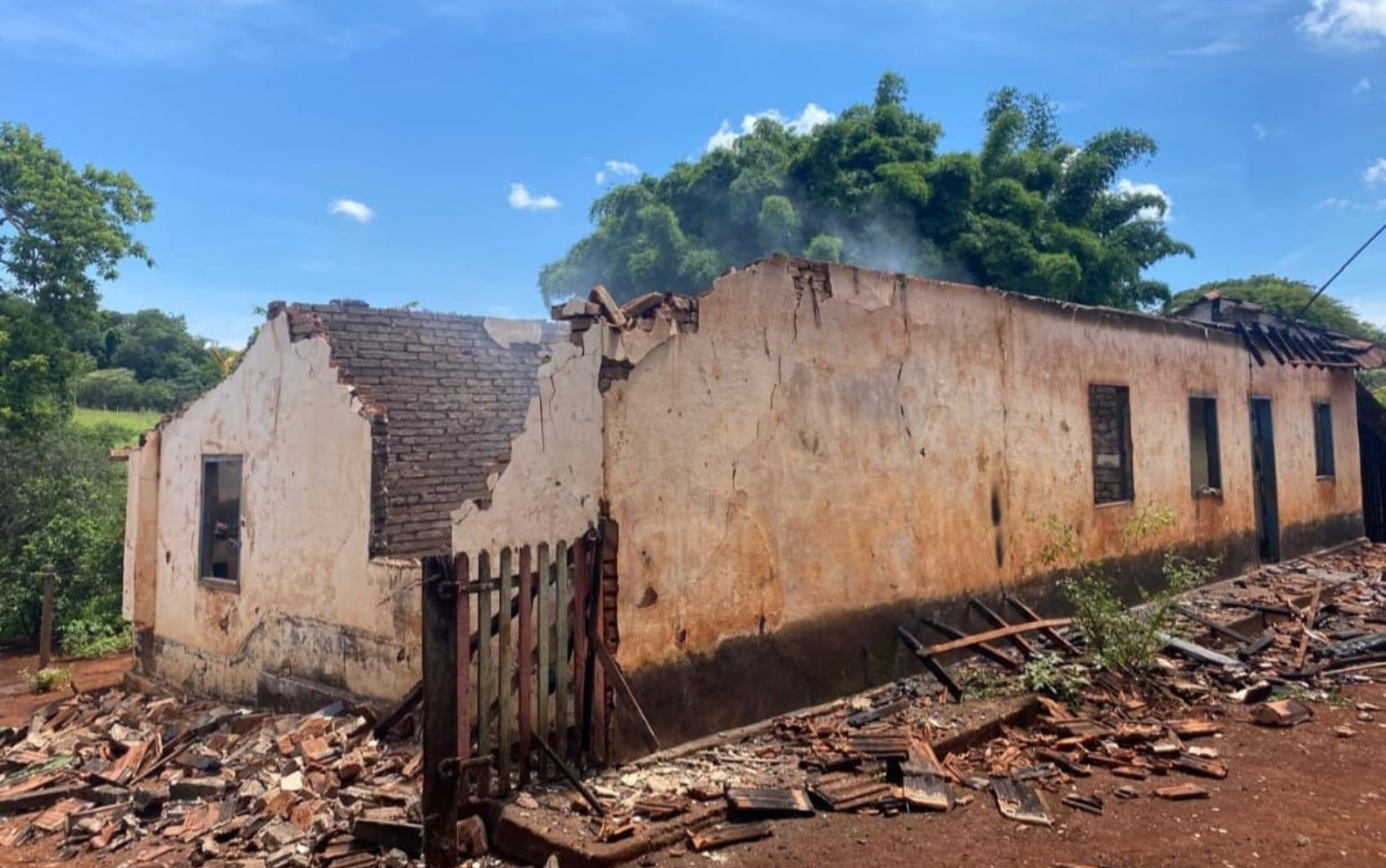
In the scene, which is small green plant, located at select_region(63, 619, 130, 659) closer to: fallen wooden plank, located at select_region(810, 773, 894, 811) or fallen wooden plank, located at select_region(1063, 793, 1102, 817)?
fallen wooden plank, located at select_region(810, 773, 894, 811)

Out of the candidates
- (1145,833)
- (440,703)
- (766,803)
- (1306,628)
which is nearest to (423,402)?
(440,703)

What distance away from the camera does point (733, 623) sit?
5.90 metres

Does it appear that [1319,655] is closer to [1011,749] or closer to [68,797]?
[1011,749]

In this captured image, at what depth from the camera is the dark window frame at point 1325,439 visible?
14.3 meters

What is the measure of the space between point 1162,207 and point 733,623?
69.6 ft

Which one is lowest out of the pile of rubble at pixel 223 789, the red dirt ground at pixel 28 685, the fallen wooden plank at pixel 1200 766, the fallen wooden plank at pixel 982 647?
the red dirt ground at pixel 28 685

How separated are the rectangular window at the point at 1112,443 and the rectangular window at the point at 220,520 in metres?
9.43

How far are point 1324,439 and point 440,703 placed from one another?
51.5ft

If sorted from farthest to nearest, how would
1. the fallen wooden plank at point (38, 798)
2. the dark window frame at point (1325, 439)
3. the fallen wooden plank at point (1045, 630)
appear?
the dark window frame at point (1325, 439), the fallen wooden plank at point (1045, 630), the fallen wooden plank at point (38, 798)

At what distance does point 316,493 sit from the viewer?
7.66 meters

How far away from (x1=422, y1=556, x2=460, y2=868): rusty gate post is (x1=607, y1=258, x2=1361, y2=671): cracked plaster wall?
1.21 metres

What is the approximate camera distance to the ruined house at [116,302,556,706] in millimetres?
7168

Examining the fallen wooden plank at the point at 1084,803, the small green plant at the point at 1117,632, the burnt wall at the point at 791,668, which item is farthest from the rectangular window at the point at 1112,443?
the fallen wooden plank at the point at 1084,803

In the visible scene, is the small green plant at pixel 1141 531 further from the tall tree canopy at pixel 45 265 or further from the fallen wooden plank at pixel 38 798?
the tall tree canopy at pixel 45 265
